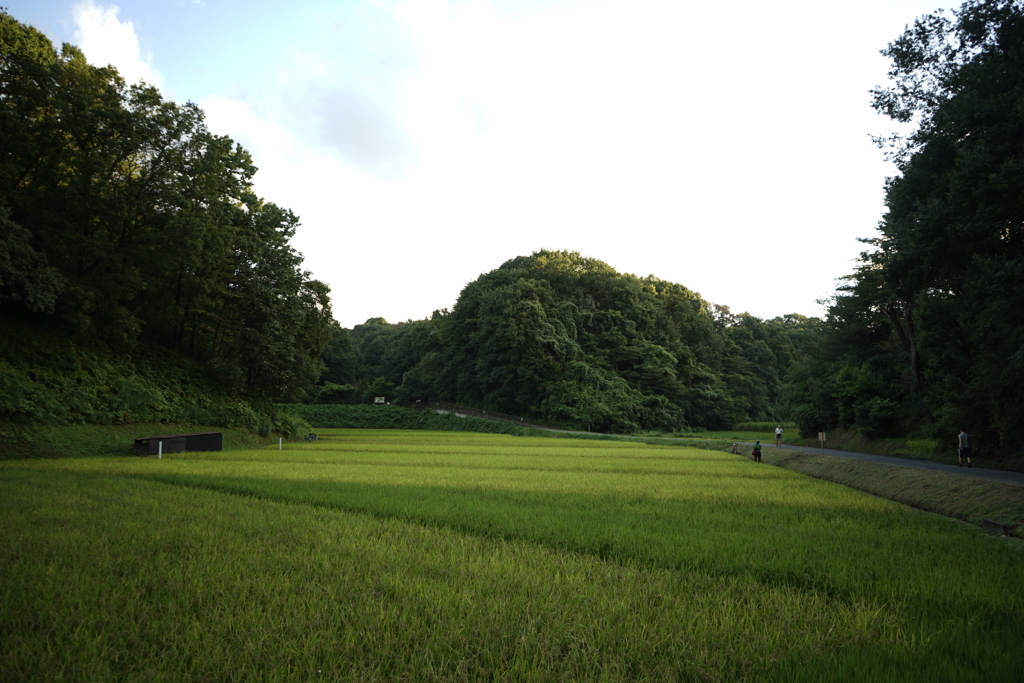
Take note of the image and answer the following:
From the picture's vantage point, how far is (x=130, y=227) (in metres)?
24.0

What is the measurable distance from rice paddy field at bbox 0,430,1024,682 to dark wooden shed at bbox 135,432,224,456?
10721 millimetres

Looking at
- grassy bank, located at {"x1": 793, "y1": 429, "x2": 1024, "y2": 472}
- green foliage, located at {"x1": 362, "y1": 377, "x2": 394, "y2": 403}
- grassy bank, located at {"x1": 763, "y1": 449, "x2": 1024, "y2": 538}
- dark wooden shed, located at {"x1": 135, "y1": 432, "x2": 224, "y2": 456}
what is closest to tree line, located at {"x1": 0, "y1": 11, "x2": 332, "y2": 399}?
dark wooden shed, located at {"x1": 135, "y1": 432, "x2": 224, "y2": 456}

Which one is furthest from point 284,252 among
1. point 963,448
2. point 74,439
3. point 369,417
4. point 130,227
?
point 963,448

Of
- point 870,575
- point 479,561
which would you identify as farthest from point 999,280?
point 479,561

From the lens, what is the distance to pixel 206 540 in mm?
6645

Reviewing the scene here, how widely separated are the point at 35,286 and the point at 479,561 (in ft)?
68.5

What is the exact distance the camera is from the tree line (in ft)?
66.8

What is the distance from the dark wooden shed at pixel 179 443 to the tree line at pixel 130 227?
550 cm

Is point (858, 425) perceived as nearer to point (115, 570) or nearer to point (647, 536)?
point (647, 536)

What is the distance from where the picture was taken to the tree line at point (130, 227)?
2036 cm

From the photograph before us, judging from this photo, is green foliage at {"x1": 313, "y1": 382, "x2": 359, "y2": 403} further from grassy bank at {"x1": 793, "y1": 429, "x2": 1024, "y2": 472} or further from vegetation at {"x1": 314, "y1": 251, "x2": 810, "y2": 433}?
grassy bank at {"x1": 793, "y1": 429, "x2": 1024, "y2": 472}

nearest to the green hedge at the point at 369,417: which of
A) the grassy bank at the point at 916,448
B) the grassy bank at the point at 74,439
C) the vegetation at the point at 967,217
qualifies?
the grassy bank at the point at 74,439

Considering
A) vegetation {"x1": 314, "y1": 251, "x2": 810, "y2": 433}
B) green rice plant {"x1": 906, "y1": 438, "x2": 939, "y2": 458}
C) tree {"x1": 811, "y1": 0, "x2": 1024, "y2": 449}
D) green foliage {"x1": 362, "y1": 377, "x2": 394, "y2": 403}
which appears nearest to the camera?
tree {"x1": 811, "y1": 0, "x2": 1024, "y2": 449}

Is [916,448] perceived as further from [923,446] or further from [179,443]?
[179,443]
